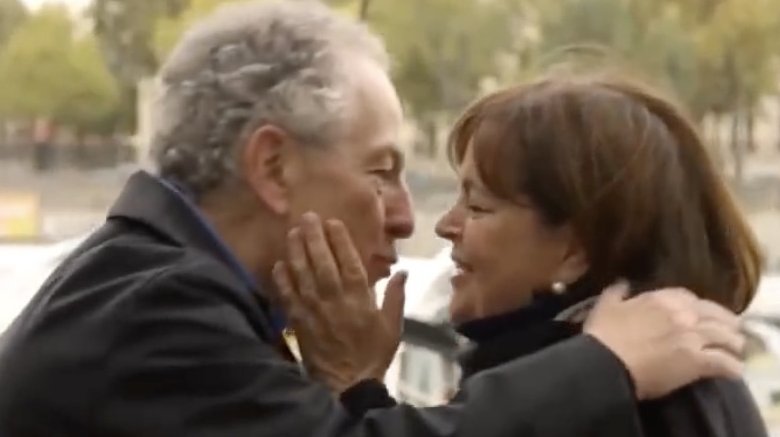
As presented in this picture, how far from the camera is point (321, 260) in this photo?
1.26 m

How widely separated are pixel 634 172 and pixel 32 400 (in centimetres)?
53

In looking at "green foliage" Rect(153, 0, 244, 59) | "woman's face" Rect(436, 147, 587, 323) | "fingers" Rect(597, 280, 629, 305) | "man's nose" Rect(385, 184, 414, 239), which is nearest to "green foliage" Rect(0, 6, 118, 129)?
"green foliage" Rect(153, 0, 244, 59)

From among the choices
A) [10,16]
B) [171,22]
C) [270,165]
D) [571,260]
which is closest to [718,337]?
[571,260]

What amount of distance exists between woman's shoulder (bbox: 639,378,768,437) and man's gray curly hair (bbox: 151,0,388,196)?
37 cm

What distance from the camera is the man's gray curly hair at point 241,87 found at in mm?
1281

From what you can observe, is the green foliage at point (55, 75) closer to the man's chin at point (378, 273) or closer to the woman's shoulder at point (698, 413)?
the man's chin at point (378, 273)

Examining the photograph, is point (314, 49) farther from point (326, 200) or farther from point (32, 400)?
point (32, 400)

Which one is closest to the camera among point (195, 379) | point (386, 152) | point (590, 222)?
point (195, 379)

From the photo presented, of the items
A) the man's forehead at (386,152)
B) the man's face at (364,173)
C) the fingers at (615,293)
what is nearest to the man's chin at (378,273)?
the man's face at (364,173)

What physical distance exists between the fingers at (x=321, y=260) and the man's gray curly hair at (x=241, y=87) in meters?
0.08

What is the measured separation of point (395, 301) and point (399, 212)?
0.09 m

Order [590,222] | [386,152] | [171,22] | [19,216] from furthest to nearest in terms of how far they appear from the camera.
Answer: [19,216], [171,22], [386,152], [590,222]

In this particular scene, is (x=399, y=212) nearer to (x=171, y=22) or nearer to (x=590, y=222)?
(x=590, y=222)

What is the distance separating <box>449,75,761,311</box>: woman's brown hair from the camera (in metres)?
1.24
